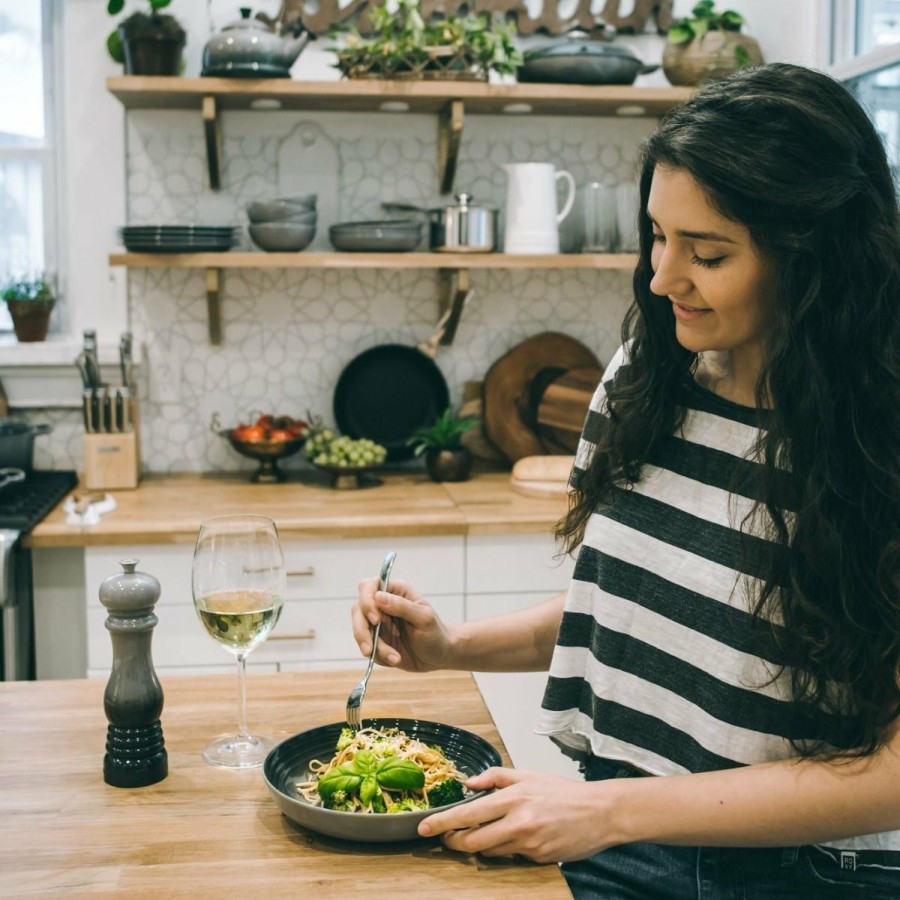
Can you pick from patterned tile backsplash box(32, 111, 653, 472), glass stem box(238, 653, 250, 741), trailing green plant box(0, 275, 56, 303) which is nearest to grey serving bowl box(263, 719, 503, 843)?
glass stem box(238, 653, 250, 741)

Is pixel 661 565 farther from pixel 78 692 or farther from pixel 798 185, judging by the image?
pixel 78 692

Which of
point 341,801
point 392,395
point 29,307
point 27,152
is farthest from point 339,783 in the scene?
point 27,152

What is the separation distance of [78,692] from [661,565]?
0.76 meters

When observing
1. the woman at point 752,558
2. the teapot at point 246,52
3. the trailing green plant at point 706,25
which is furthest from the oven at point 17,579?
the trailing green plant at point 706,25

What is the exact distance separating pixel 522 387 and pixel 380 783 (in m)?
2.44

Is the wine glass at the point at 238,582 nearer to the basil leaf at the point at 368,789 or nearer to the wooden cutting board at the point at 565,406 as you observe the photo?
the basil leaf at the point at 368,789

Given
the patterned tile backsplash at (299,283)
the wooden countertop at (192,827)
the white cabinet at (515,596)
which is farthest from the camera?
the patterned tile backsplash at (299,283)

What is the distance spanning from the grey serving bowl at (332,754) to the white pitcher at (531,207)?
2119mm

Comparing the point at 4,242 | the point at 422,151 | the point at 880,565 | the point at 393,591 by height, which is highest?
the point at 422,151

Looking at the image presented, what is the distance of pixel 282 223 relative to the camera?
10.2ft

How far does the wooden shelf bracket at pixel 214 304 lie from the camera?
3178mm

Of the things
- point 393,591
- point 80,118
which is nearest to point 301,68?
point 80,118

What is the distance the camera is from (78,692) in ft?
5.10

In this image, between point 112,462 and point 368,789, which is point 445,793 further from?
point 112,462
